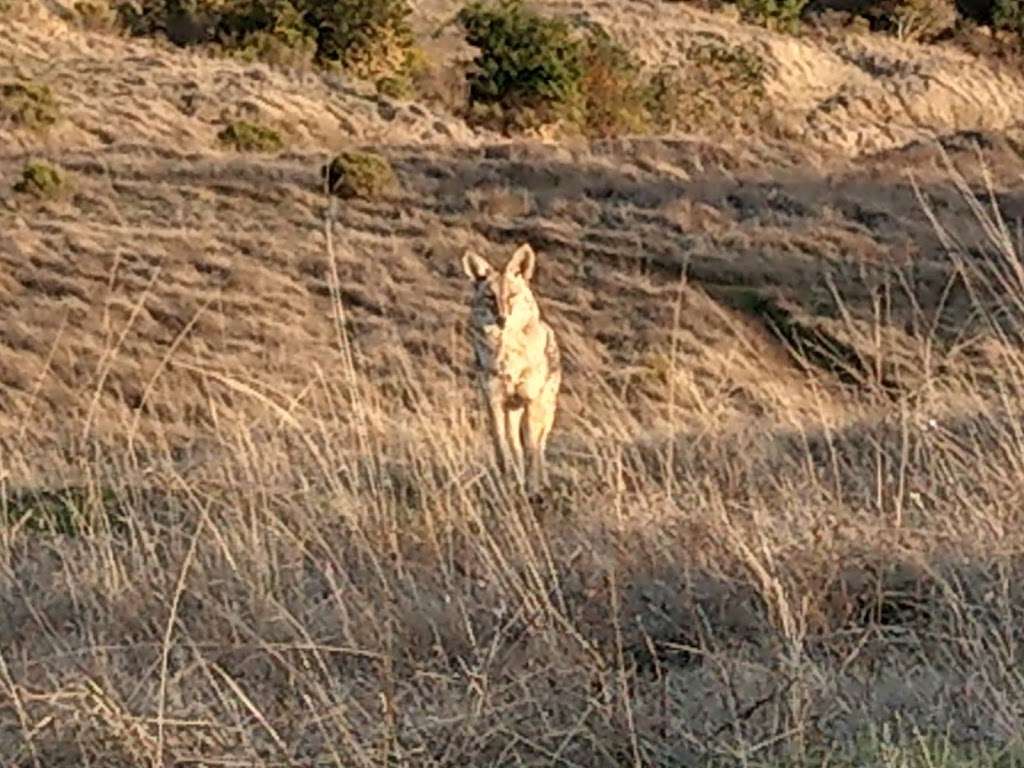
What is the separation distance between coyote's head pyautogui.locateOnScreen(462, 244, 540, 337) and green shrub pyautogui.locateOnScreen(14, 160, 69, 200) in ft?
59.0

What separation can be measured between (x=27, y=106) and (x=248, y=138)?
11.6 feet

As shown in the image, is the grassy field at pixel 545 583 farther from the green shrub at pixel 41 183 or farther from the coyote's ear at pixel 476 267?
the green shrub at pixel 41 183

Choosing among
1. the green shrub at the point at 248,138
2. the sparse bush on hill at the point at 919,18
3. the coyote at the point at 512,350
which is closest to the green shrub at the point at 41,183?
the green shrub at the point at 248,138

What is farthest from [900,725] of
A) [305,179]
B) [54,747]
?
[305,179]

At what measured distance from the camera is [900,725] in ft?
12.0

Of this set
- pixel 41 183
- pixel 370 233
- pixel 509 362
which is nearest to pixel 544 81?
pixel 370 233

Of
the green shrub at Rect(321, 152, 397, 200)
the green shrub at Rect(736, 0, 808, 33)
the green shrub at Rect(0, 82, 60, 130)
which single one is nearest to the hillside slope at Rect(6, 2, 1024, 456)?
the green shrub at Rect(0, 82, 60, 130)

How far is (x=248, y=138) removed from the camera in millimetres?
34188

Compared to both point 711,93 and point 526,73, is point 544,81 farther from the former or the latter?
point 711,93

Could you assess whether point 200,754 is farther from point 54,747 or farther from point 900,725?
point 900,725

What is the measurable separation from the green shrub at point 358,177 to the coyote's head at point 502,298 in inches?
732

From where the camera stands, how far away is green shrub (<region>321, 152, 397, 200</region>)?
93.4 ft

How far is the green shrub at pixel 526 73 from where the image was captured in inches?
1655

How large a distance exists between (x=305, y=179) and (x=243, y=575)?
25.0m
